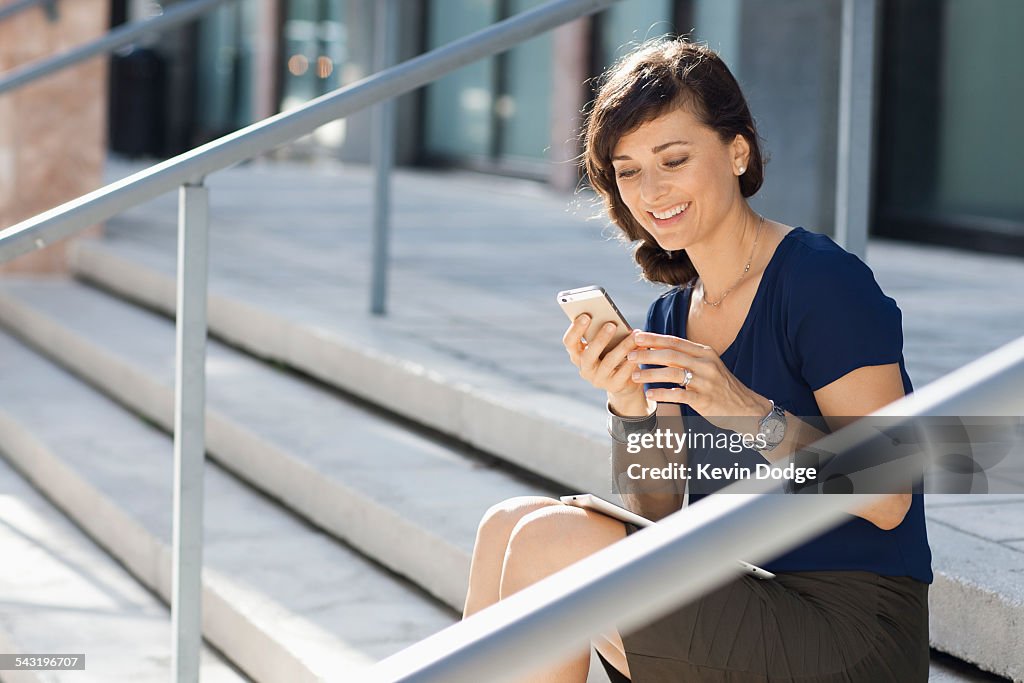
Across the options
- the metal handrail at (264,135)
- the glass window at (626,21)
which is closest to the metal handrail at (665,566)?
the metal handrail at (264,135)

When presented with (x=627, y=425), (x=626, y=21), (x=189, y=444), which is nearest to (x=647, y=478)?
(x=627, y=425)

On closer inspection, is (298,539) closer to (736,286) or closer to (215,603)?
(215,603)

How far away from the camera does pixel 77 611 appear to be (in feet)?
9.89

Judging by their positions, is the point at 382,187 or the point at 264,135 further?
the point at 382,187

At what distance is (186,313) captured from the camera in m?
2.31

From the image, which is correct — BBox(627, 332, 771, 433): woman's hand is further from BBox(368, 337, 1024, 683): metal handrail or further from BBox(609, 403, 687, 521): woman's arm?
BBox(368, 337, 1024, 683): metal handrail

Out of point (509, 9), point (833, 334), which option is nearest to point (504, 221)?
point (509, 9)

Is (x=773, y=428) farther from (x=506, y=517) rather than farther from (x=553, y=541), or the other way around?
(x=506, y=517)

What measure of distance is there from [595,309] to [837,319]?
0.33 meters

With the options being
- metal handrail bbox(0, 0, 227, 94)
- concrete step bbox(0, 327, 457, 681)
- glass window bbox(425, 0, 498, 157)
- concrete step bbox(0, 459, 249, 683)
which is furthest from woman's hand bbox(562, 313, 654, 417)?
glass window bbox(425, 0, 498, 157)

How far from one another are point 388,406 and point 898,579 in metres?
2.11

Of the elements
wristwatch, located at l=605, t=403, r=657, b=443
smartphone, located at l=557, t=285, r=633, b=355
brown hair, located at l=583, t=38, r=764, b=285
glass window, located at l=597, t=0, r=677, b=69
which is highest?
glass window, located at l=597, t=0, r=677, b=69

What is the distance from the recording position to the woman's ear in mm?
2035

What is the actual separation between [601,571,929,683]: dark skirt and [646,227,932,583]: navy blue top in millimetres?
37
